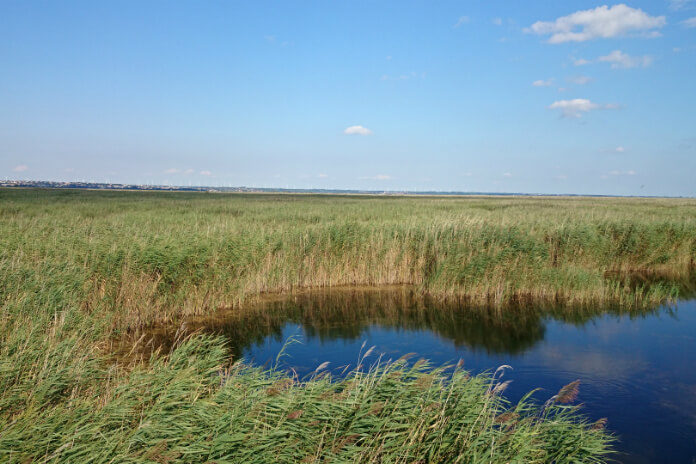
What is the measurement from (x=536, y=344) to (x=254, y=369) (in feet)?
21.1

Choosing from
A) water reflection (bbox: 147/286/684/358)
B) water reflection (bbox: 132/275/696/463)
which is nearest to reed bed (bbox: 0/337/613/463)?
water reflection (bbox: 132/275/696/463)

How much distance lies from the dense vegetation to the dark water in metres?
0.84

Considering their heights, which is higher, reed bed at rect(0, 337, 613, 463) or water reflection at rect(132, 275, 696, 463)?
reed bed at rect(0, 337, 613, 463)

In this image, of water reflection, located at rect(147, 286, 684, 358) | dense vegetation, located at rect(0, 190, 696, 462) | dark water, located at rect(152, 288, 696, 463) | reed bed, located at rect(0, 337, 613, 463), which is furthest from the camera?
water reflection, located at rect(147, 286, 684, 358)

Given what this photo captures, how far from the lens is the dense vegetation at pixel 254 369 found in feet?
11.3

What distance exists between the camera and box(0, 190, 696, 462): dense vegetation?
345 centimetres

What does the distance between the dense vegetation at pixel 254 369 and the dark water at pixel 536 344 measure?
0.84 meters

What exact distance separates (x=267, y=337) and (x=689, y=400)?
7725mm

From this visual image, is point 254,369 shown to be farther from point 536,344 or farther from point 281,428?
point 536,344

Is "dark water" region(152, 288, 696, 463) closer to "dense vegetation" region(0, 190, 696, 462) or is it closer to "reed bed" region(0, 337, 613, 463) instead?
"dense vegetation" region(0, 190, 696, 462)

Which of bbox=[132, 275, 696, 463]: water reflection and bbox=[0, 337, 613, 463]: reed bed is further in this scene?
bbox=[132, 275, 696, 463]: water reflection

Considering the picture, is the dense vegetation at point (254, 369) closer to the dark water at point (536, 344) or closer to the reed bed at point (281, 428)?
the reed bed at point (281, 428)

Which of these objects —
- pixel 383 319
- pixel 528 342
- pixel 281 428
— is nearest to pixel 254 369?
pixel 281 428

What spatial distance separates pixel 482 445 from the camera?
3.63m
